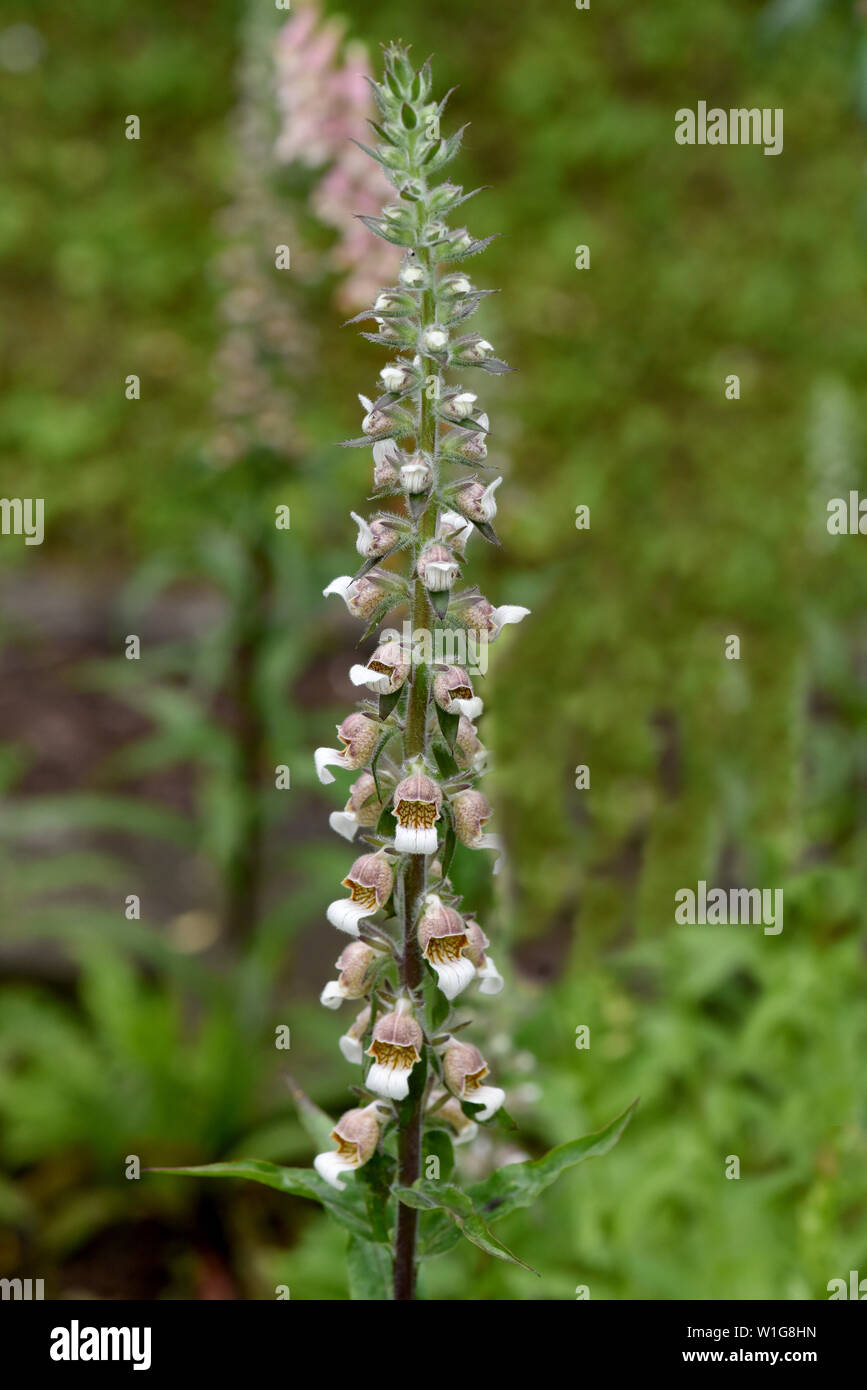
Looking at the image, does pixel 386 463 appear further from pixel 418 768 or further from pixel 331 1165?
pixel 331 1165

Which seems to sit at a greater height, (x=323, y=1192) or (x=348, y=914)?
(x=348, y=914)

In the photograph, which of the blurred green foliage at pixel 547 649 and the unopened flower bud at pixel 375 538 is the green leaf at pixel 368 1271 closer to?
the blurred green foliage at pixel 547 649

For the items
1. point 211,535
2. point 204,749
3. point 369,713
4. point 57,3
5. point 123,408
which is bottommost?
point 369,713

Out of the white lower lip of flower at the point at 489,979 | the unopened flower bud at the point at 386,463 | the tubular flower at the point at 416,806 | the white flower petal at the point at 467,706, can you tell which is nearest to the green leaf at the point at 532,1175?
the white lower lip of flower at the point at 489,979

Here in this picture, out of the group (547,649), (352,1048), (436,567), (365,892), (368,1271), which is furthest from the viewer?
(547,649)

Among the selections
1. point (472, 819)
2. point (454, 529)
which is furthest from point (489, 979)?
point (454, 529)
